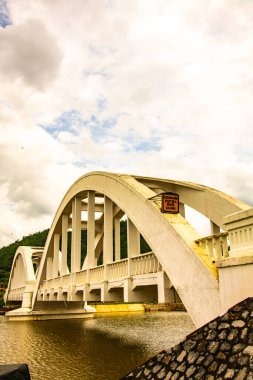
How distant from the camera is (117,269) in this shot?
46.0 feet

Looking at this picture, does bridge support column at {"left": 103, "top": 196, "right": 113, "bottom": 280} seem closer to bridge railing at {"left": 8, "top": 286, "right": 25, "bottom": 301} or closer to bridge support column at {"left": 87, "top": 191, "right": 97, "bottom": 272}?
bridge support column at {"left": 87, "top": 191, "right": 97, "bottom": 272}

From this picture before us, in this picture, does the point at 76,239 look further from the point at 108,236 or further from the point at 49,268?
the point at 49,268

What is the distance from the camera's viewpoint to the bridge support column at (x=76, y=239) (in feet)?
67.2

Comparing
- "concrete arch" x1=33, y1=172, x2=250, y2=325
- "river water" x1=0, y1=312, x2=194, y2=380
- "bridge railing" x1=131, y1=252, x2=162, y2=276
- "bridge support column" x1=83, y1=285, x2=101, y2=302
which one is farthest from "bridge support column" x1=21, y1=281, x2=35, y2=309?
"bridge railing" x1=131, y1=252, x2=162, y2=276

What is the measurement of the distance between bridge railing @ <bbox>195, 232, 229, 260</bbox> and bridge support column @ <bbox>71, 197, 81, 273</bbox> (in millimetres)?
12776

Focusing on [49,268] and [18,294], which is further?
[18,294]

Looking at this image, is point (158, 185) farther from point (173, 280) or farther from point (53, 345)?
point (53, 345)

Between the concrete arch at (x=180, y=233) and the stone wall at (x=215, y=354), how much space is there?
160 cm

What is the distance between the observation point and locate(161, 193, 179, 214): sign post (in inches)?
378

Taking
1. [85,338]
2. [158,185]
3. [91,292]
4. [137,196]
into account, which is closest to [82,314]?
[85,338]

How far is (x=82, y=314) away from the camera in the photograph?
38.4 m

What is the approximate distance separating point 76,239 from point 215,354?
16.9m

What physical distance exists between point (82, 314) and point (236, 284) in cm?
3436

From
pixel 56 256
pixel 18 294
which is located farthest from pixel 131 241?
pixel 18 294
